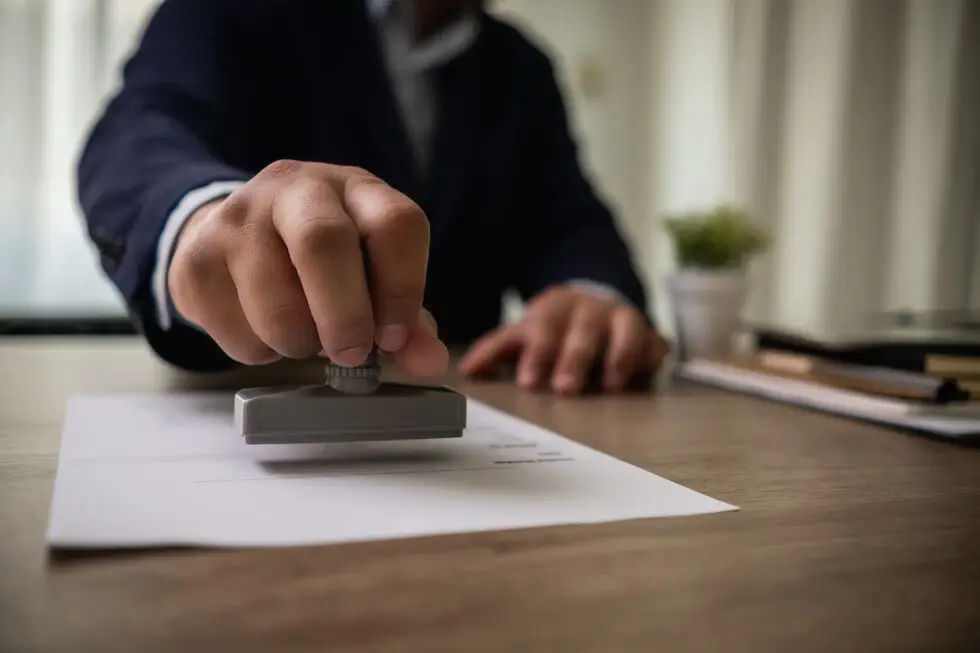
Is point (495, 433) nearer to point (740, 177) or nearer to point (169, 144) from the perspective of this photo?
point (169, 144)

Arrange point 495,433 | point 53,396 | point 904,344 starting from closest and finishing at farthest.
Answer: point 495,433 < point 53,396 < point 904,344

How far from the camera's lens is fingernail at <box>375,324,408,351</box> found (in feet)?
1.16

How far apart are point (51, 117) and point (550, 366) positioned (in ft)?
4.70

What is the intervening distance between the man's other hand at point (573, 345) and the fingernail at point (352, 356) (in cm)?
29

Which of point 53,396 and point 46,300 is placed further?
point 46,300

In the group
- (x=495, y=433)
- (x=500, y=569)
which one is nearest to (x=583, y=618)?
(x=500, y=569)

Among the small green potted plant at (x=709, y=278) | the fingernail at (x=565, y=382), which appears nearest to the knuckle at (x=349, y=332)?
the fingernail at (x=565, y=382)

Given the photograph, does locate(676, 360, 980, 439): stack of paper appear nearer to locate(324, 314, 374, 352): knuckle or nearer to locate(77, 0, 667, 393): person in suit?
locate(77, 0, 667, 393): person in suit

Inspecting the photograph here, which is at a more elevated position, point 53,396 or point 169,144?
point 169,144

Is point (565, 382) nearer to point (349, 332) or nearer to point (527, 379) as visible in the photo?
Result: point (527, 379)

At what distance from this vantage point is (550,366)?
26.9 inches

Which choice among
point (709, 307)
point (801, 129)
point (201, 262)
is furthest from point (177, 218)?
point (801, 129)

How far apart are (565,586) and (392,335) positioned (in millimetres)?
158

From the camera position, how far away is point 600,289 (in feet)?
2.82
